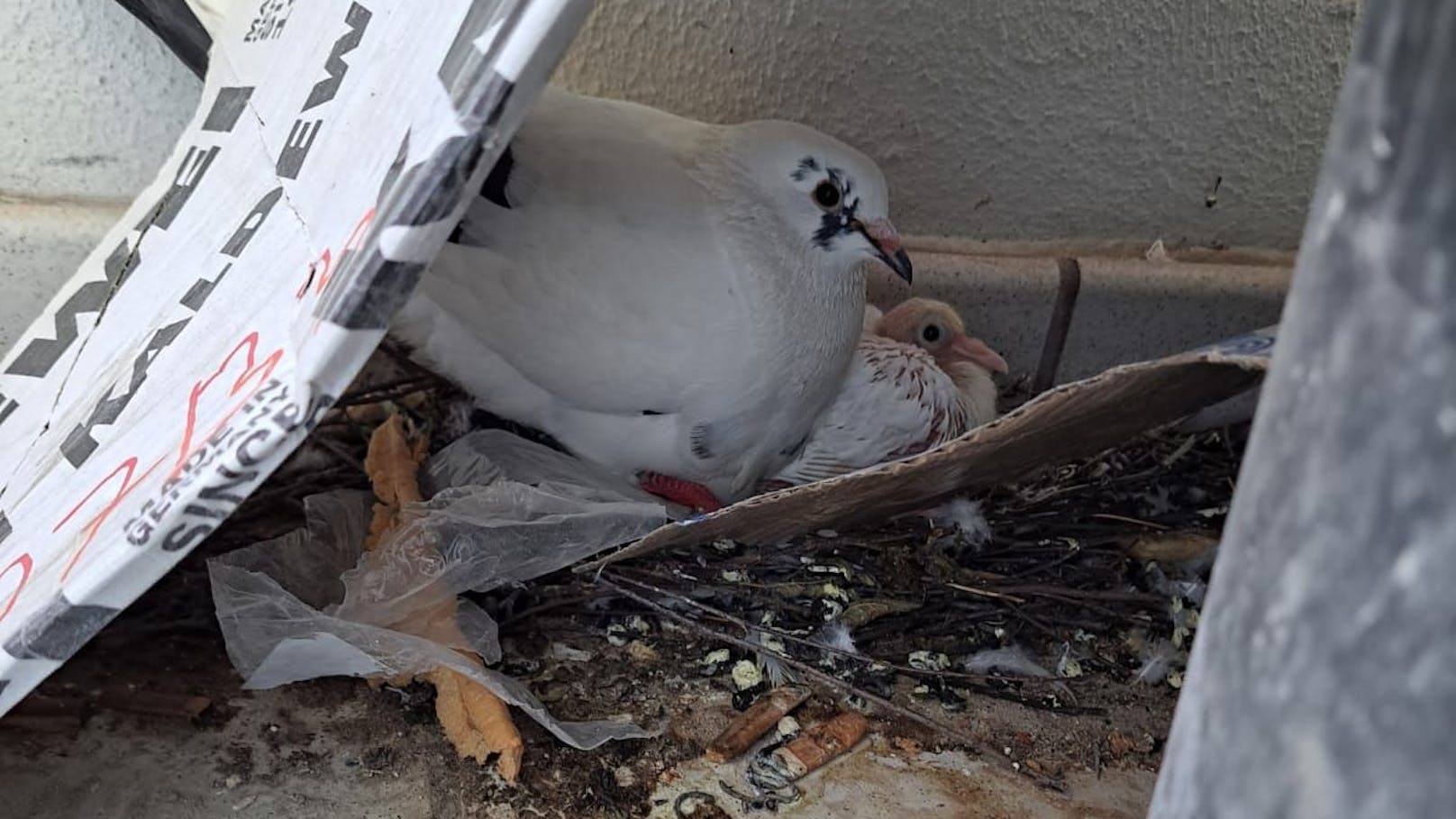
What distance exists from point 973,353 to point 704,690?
2.17 feet

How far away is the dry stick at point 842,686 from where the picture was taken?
3.04ft

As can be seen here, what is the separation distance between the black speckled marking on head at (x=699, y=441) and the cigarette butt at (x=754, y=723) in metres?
0.28

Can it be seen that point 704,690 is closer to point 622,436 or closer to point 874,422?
point 622,436

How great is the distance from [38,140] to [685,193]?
80 cm

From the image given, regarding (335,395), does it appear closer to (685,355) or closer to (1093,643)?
(685,355)

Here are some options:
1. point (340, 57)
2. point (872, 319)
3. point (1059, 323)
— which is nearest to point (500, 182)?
point (340, 57)

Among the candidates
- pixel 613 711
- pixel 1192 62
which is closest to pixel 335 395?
pixel 613 711

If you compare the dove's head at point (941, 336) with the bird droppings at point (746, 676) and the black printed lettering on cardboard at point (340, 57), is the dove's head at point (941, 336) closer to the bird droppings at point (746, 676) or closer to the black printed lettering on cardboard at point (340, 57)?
the bird droppings at point (746, 676)

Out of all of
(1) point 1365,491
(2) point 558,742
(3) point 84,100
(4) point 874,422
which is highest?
(1) point 1365,491

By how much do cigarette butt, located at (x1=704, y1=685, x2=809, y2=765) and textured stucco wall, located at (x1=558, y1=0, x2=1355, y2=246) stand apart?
0.79 m

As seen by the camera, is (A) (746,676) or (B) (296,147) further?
(A) (746,676)

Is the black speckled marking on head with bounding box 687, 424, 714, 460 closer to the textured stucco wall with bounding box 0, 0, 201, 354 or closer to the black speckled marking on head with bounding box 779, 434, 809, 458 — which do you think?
the black speckled marking on head with bounding box 779, 434, 809, 458

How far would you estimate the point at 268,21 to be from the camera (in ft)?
2.94

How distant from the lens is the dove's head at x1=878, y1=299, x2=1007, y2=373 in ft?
4.77
